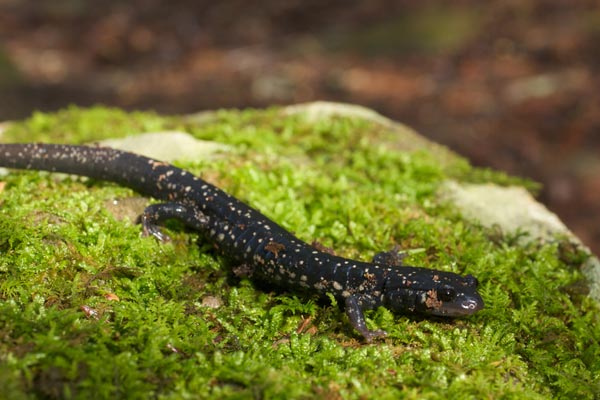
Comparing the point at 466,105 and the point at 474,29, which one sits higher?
the point at 474,29

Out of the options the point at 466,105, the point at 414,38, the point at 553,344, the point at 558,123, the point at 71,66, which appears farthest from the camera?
the point at 414,38

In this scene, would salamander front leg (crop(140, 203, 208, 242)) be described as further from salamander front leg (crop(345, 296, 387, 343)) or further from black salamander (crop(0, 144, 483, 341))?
salamander front leg (crop(345, 296, 387, 343))

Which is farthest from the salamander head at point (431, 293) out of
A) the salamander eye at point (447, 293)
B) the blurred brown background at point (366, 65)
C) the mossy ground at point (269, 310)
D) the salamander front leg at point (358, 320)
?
the blurred brown background at point (366, 65)

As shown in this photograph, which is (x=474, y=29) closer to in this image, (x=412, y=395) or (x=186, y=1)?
(x=186, y=1)

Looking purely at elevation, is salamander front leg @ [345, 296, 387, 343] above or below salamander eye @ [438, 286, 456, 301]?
below

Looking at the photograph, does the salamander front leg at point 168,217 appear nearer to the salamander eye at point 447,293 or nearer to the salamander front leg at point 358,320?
the salamander front leg at point 358,320

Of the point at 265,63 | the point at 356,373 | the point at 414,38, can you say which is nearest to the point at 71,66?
the point at 265,63

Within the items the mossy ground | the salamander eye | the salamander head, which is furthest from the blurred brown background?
the salamander eye

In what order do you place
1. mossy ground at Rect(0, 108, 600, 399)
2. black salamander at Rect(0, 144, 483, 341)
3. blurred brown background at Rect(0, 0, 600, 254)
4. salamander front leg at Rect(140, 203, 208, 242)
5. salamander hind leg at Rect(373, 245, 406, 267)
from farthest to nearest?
blurred brown background at Rect(0, 0, 600, 254), salamander front leg at Rect(140, 203, 208, 242), salamander hind leg at Rect(373, 245, 406, 267), black salamander at Rect(0, 144, 483, 341), mossy ground at Rect(0, 108, 600, 399)
